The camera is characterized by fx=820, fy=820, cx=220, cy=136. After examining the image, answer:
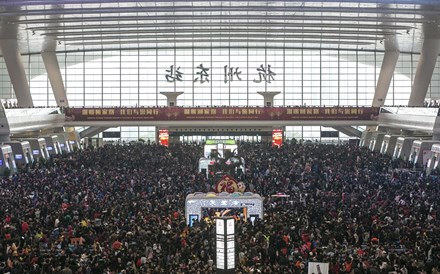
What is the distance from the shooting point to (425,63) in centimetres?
4756

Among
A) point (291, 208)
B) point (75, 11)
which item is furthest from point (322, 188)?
point (75, 11)

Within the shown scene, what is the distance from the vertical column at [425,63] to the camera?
1832 inches

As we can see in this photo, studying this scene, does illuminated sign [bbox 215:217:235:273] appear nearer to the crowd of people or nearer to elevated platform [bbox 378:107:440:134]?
the crowd of people

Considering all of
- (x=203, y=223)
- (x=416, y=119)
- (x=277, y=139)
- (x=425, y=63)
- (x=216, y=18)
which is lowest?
→ (x=277, y=139)

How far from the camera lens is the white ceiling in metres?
37.0

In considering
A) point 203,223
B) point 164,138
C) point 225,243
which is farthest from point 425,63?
point 225,243

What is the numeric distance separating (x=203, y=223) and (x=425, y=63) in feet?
103

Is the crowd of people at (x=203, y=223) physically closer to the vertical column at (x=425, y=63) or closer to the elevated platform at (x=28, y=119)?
the elevated platform at (x=28, y=119)

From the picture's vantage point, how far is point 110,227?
18.8m

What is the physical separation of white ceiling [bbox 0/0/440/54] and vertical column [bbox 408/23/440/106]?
54cm

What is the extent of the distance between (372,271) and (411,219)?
631 cm

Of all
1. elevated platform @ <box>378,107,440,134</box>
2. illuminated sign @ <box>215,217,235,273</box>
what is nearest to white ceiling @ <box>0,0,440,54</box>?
elevated platform @ <box>378,107,440,134</box>

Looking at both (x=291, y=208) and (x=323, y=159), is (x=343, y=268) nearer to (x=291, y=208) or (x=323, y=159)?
(x=291, y=208)

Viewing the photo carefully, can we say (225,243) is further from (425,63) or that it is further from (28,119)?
(425,63)
